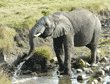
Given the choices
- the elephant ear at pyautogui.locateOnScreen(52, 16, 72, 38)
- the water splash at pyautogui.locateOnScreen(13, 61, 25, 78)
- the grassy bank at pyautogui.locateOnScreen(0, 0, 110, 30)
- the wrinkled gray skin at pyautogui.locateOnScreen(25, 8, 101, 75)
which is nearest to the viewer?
the wrinkled gray skin at pyautogui.locateOnScreen(25, 8, 101, 75)

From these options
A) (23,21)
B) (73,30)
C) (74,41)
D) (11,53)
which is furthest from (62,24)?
(23,21)

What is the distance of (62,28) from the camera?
7789mm

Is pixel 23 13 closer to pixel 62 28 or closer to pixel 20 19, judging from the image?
pixel 20 19

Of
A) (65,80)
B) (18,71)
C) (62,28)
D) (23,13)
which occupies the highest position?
(23,13)

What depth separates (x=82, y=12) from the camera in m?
8.76

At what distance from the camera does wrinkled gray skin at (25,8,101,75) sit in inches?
289

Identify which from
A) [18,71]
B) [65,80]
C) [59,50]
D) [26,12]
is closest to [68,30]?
[59,50]

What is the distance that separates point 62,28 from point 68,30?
0.34 m

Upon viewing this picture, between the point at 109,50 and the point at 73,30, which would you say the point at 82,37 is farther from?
the point at 109,50

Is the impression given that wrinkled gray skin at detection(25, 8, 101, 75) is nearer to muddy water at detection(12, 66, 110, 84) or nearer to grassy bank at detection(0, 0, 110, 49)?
muddy water at detection(12, 66, 110, 84)

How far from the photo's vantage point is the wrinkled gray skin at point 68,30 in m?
7.35

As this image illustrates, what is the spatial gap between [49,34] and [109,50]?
20.1ft

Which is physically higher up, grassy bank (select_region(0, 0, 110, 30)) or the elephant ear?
grassy bank (select_region(0, 0, 110, 30))

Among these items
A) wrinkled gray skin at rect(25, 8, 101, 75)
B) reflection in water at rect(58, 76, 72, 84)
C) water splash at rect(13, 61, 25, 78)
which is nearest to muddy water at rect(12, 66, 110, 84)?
reflection in water at rect(58, 76, 72, 84)
